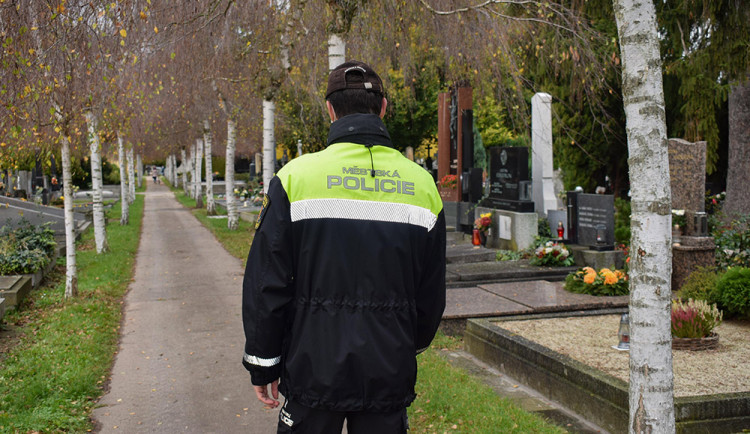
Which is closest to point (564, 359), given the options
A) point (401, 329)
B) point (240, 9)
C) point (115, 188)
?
point (401, 329)

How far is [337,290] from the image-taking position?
→ 262 centimetres

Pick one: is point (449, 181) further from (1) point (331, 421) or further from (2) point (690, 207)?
(1) point (331, 421)

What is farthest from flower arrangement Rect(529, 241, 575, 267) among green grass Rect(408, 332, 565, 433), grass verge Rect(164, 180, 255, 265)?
grass verge Rect(164, 180, 255, 265)

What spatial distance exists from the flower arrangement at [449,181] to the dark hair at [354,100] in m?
13.9

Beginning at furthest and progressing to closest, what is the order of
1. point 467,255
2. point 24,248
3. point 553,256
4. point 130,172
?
point 130,172 < point 467,255 < point 24,248 < point 553,256

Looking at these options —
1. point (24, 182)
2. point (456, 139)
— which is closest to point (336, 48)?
point (456, 139)

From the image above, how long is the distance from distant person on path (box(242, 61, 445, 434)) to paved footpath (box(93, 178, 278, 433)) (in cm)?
274

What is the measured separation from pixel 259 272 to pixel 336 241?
1.03 feet

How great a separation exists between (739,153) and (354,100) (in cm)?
1592

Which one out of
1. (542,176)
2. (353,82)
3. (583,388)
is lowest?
(583,388)

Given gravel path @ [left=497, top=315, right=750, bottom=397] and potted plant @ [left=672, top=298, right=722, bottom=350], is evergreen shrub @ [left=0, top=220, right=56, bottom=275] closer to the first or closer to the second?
gravel path @ [left=497, top=315, right=750, bottom=397]

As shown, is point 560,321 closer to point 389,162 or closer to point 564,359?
point 564,359

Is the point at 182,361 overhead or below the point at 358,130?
below

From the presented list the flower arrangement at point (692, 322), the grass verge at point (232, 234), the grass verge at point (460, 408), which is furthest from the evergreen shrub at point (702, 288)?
the grass verge at point (232, 234)
